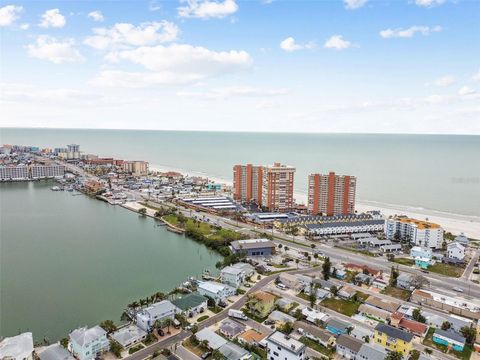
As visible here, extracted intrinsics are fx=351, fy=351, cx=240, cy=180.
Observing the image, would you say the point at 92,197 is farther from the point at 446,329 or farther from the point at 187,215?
the point at 446,329

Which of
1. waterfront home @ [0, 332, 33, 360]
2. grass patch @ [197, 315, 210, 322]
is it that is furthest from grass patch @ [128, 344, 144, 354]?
waterfront home @ [0, 332, 33, 360]

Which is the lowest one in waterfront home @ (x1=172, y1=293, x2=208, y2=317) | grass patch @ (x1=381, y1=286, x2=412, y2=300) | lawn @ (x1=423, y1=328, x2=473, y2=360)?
lawn @ (x1=423, y1=328, x2=473, y2=360)

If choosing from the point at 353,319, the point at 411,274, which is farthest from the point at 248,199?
the point at 353,319

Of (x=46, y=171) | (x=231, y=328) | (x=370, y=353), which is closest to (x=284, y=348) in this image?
(x=231, y=328)

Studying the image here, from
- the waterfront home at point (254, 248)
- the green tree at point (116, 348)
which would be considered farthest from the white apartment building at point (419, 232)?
the green tree at point (116, 348)

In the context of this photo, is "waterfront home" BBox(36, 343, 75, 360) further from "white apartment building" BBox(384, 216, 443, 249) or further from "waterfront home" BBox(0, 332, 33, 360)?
"white apartment building" BBox(384, 216, 443, 249)

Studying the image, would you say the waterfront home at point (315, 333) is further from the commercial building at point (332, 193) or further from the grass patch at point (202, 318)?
the commercial building at point (332, 193)
